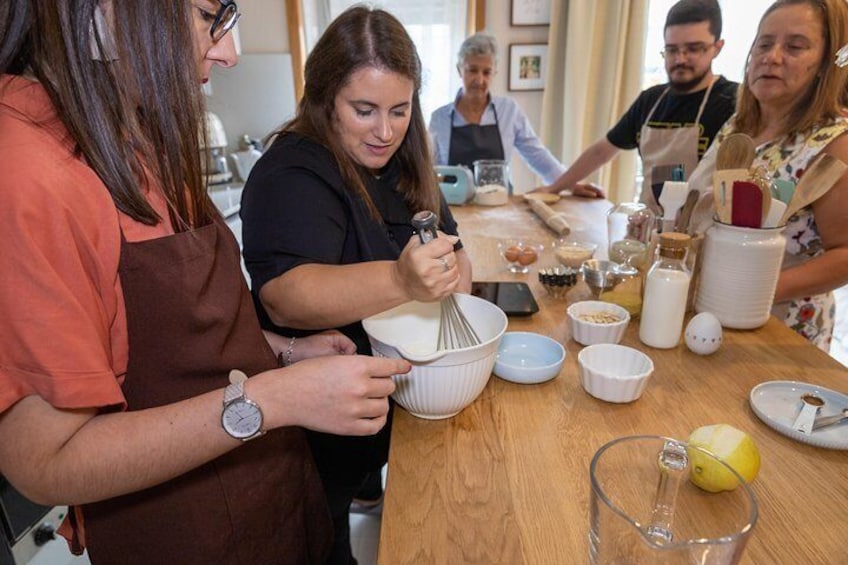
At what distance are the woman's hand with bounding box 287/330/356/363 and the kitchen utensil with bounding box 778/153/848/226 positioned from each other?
2.71 feet

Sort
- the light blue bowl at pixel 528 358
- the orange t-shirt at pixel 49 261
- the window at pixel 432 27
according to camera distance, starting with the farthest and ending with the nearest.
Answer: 1. the window at pixel 432 27
2. the light blue bowl at pixel 528 358
3. the orange t-shirt at pixel 49 261

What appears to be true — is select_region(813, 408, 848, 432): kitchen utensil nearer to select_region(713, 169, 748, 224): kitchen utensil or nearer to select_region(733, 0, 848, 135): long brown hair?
select_region(713, 169, 748, 224): kitchen utensil

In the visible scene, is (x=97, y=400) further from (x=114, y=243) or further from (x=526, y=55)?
(x=526, y=55)

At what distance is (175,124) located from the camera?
62cm

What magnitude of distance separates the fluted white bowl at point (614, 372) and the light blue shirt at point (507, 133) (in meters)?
2.22

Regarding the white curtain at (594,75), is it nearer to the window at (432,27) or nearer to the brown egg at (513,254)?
→ the window at (432,27)

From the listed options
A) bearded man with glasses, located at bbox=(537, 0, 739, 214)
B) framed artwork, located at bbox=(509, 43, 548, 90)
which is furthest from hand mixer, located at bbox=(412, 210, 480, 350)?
framed artwork, located at bbox=(509, 43, 548, 90)

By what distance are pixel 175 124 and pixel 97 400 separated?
0.32 meters

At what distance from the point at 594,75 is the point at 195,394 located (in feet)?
11.8

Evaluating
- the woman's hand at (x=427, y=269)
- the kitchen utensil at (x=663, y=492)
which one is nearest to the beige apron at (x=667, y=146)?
the woman's hand at (x=427, y=269)

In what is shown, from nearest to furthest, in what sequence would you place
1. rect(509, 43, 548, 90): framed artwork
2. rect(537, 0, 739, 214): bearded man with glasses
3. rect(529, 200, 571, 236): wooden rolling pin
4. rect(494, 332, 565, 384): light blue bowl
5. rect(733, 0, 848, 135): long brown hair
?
rect(494, 332, 565, 384): light blue bowl → rect(733, 0, 848, 135): long brown hair → rect(529, 200, 571, 236): wooden rolling pin → rect(537, 0, 739, 214): bearded man with glasses → rect(509, 43, 548, 90): framed artwork

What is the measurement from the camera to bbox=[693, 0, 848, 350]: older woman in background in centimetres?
119

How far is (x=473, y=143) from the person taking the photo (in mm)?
3006

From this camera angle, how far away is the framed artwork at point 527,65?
3.72m
